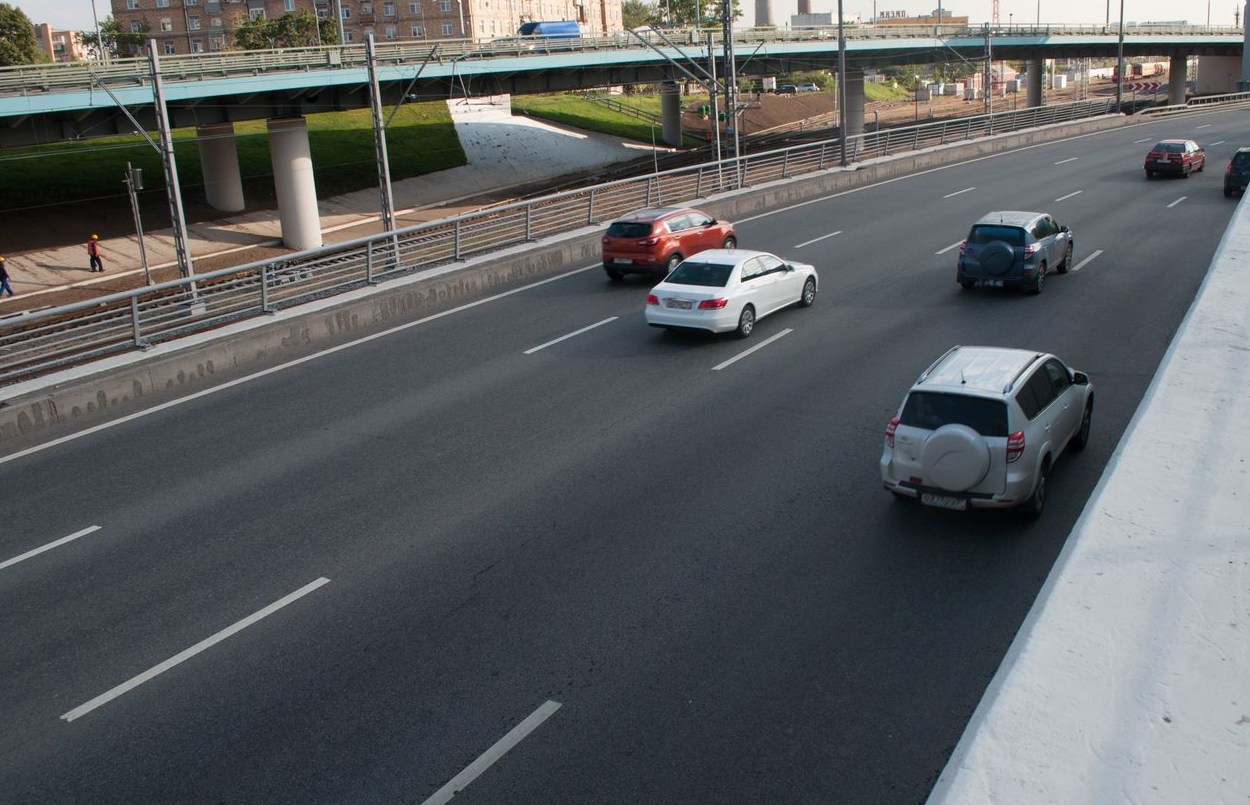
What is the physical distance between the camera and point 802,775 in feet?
22.7

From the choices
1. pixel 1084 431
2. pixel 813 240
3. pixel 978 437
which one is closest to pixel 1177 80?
pixel 813 240

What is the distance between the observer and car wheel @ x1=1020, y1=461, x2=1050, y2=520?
34.3ft

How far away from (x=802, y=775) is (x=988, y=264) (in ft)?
51.6

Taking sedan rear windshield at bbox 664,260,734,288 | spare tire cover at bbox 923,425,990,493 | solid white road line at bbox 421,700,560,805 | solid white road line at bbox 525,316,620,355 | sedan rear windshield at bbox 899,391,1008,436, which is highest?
sedan rear windshield at bbox 664,260,734,288

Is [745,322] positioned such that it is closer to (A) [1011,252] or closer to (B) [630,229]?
(A) [1011,252]

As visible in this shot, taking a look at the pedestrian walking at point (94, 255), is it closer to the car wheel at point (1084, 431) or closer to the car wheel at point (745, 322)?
the car wheel at point (745, 322)

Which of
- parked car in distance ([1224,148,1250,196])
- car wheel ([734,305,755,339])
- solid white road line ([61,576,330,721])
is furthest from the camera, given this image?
parked car in distance ([1224,148,1250,196])

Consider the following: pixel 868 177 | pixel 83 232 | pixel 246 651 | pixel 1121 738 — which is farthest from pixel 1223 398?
pixel 83 232

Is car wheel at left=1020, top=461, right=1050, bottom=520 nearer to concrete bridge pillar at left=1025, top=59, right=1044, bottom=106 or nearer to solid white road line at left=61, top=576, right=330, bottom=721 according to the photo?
solid white road line at left=61, top=576, right=330, bottom=721

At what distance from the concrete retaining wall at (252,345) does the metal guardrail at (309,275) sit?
18.5 inches

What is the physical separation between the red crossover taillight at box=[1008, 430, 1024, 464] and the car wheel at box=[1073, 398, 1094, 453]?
2.34 m

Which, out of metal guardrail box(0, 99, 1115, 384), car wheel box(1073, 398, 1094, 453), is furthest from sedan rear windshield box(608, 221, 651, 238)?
car wheel box(1073, 398, 1094, 453)

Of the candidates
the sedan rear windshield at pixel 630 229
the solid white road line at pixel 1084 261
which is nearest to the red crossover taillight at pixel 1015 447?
the sedan rear windshield at pixel 630 229

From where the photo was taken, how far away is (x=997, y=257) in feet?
67.2
